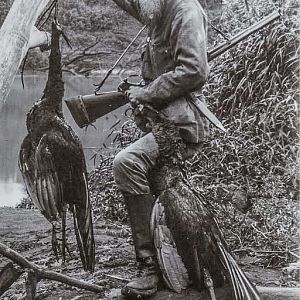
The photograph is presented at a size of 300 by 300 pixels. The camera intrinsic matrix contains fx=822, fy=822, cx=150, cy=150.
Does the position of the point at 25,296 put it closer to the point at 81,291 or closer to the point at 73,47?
the point at 81,291

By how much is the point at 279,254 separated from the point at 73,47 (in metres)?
1.09

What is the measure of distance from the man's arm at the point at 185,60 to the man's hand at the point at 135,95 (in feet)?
0.18

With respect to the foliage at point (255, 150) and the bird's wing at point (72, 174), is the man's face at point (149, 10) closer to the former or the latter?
the foliage at point (255, 150)

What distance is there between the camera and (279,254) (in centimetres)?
303

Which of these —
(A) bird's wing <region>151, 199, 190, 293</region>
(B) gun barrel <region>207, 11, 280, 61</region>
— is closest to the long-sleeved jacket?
(B) gun barrel <region>207, 11, 280, 61</region>

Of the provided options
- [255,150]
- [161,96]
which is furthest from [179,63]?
[255,150]

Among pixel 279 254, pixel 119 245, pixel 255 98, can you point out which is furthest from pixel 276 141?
pixel 119 245

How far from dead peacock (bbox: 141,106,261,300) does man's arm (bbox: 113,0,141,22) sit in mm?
374

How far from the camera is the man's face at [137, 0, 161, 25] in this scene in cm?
294

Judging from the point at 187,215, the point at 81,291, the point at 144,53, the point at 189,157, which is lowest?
the point at 81,291

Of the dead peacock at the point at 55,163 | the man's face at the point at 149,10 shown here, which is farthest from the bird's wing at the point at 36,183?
the man's face at the point at 149,10

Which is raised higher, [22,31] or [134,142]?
[22,31]

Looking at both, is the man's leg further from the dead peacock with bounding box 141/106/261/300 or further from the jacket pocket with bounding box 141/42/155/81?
the jacket pocket with bounding box 141/42/155/81

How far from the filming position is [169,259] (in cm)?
291
